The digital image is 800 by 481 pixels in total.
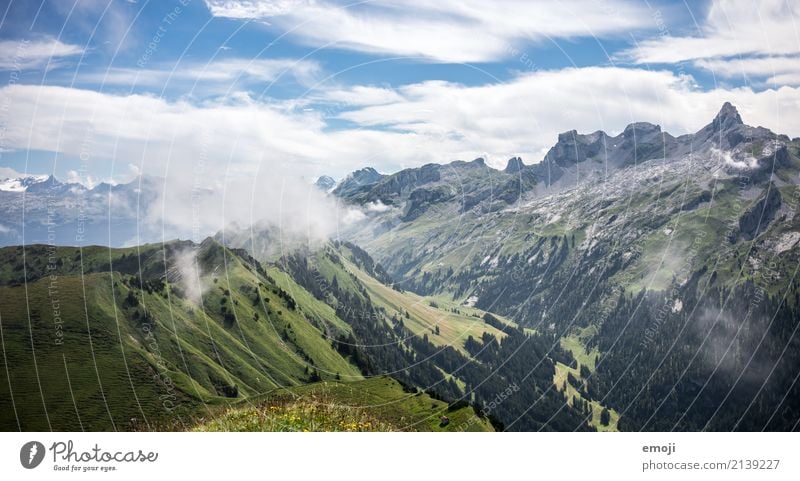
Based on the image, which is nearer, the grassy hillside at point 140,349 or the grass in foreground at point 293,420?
the grass in foreground at point 293,420

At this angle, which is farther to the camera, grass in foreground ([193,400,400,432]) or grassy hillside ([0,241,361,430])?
grassy hillside ([0,241,361,430])

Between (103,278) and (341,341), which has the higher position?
(103,278)

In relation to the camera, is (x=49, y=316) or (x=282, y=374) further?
(x=282, y=374)

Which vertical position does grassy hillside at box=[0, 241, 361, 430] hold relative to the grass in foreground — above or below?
below

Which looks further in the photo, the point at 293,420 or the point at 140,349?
the point at 140,349

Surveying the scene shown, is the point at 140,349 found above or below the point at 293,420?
below

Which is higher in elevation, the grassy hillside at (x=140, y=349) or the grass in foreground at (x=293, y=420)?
the grass in foreground at (x=293, y=420)
